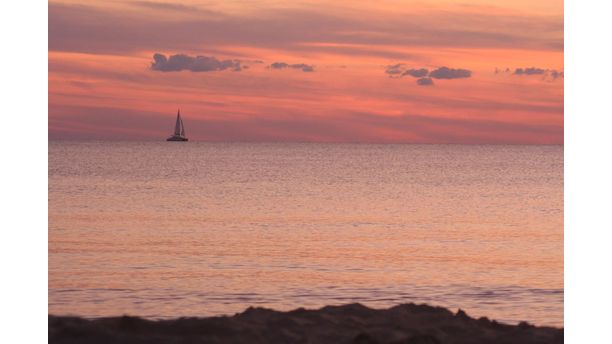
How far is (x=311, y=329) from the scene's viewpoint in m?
9.48

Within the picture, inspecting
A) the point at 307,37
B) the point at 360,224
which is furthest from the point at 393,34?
the point at 360,224

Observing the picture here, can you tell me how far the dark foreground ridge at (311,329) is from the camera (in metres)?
8.88
